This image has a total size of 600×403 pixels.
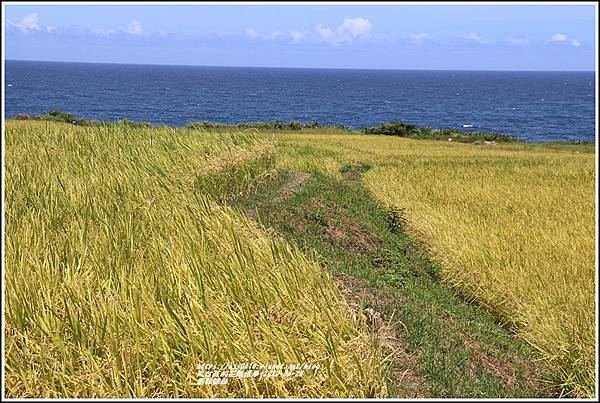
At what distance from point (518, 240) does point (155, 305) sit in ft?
26.6

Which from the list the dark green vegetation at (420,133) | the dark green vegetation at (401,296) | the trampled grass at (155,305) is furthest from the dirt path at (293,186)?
the dark green vegetation at (420,133)

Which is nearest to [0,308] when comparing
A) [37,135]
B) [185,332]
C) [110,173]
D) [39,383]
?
[39,383]

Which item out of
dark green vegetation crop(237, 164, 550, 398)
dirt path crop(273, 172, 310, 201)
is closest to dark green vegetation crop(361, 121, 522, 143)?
dirt path crop(273, 172, 310, 201)

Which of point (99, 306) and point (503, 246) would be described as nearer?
point (99, 306)

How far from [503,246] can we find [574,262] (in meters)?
1.27

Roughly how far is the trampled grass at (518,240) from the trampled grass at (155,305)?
3071mm

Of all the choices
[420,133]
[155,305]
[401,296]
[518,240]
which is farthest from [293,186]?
[420,133]

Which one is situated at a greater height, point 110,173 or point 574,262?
point 110,173

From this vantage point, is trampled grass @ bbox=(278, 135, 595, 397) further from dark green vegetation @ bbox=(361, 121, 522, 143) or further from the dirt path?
dark green vegetation @ bbox=(361, 121, 522, 143)

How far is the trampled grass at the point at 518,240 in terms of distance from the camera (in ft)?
22.7

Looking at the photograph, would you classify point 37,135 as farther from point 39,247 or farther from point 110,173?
point 39,247

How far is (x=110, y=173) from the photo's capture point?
391 inches

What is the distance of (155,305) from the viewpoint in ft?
16.2

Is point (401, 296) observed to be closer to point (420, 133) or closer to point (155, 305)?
point (155, 305)
